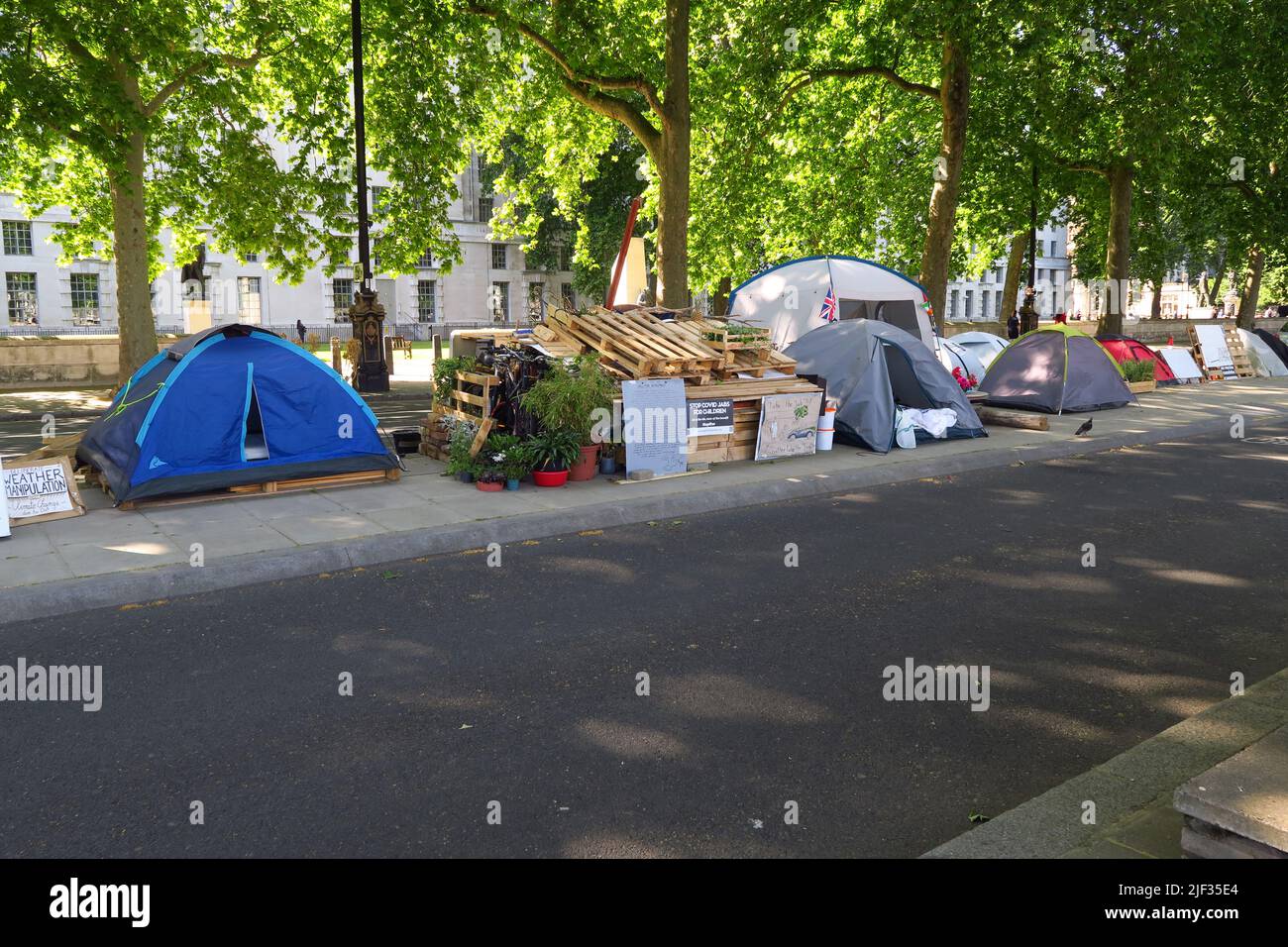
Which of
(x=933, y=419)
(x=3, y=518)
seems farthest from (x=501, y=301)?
(x=3, y=518)

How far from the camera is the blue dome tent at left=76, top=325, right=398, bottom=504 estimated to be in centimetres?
930

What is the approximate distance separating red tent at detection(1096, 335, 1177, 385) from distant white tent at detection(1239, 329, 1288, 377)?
183 inches

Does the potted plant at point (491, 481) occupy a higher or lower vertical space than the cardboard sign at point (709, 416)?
lower

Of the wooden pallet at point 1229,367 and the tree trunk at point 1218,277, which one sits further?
the tree trunk at point 1218,277

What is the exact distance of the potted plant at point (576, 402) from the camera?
10695 mm

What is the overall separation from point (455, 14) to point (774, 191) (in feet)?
42.4

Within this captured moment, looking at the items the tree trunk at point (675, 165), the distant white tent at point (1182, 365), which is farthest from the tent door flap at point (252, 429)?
the distant white tent at point (1182, 365)

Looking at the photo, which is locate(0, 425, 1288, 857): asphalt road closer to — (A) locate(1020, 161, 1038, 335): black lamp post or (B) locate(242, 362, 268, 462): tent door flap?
(B) locate(242, 362, 268, 462): tent door flap

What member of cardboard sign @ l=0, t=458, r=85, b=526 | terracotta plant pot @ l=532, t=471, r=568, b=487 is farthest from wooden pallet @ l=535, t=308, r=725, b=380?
cardboard sign @ l=0, t=458, r=85, b=526

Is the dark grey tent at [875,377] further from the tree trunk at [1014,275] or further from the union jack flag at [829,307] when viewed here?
the tree trunk at [1014,275]

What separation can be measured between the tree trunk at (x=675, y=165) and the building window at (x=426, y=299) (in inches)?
1453

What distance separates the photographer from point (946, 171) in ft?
66.7

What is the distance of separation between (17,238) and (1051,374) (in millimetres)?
45569

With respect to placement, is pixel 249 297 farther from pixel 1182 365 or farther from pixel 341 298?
pixel 1182 365
